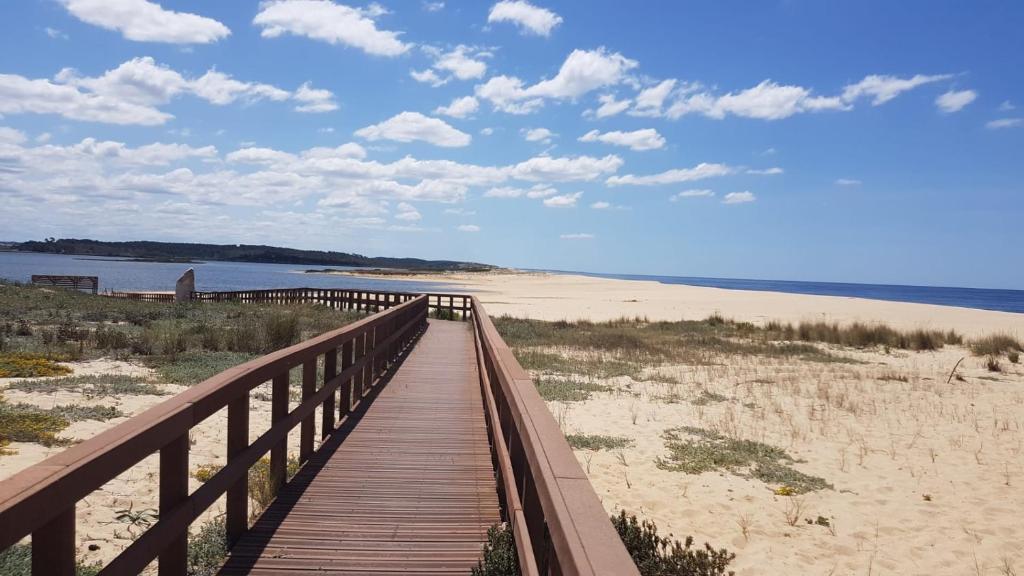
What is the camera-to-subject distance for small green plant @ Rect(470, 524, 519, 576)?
342 cm

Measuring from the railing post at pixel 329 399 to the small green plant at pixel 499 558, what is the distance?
8.57ft

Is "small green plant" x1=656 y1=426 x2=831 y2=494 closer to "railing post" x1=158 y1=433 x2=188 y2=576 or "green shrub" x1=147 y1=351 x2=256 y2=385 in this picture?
"railing post" x1=158 y1=433 x2=188 y2=576

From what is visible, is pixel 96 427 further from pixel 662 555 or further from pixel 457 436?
pixel 662 555

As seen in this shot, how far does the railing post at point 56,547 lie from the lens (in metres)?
2.09

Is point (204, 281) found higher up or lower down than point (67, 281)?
lower down

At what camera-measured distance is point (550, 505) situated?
2.25m

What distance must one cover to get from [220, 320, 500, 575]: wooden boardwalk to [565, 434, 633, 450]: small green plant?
5.45 ft

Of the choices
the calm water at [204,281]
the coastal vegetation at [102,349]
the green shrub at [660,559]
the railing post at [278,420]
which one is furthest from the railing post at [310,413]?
the calm water at [204,281]

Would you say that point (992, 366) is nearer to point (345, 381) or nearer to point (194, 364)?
point (345, 381)

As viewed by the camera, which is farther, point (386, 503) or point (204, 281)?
point (204, 281)

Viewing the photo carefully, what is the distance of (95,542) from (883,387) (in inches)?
533

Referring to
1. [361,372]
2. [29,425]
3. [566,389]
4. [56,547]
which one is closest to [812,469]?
[566,389]

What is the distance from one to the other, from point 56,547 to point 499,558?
2.02 metres

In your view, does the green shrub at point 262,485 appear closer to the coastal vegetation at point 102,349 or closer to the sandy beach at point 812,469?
the sandy beach at point 812,469
